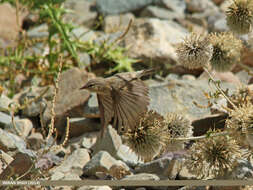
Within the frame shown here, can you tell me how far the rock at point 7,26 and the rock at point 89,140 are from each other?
2.21m

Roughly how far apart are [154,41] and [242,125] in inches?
123

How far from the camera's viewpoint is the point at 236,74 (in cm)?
519

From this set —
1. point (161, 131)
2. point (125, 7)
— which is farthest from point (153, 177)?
point (125, 7)

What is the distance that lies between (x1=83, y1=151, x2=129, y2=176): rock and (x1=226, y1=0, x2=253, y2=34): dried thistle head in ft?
4.37

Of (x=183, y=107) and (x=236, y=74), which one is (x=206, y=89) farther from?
(x=236, y=74)

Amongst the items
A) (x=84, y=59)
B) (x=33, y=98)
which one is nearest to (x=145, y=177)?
(x=33, y=98)

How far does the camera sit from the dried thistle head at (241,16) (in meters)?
3.39

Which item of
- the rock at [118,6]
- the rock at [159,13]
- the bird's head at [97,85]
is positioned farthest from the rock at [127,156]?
the rock at [118,6]

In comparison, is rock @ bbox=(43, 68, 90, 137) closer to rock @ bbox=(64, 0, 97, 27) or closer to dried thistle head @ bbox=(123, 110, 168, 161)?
dried thistle head @ bbox=(123, 110, 168, 161)

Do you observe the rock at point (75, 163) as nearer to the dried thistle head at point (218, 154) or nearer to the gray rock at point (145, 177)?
the gray rock at point (145, 177)

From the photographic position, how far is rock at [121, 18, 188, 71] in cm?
542

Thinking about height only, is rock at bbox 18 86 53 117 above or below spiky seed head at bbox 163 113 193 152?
below

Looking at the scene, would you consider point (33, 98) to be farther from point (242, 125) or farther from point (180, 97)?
point (242, 125)

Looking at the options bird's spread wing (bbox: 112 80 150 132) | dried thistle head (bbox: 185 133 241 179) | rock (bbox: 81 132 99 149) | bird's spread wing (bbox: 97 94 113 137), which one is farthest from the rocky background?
bird's spread wing (bbox: 112 80 150 132)
